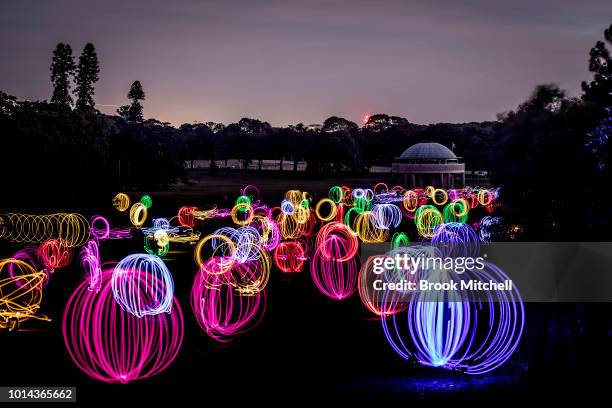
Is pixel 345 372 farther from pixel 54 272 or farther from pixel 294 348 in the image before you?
pixel 54 272

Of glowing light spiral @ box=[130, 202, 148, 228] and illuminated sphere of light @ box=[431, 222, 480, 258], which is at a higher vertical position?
glowing light spiral @ box=[130, 202, 148, 228]

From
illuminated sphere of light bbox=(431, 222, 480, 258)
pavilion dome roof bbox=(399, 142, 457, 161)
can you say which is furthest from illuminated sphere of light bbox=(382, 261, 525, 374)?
pavilion dome roof bbox=(399, 142, 457, 161)

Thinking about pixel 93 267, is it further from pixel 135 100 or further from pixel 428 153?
pixel 135 100

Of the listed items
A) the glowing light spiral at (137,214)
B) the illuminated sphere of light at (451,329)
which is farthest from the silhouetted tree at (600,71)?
the glowing light spiral at (137,214)

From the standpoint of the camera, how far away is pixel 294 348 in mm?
16609

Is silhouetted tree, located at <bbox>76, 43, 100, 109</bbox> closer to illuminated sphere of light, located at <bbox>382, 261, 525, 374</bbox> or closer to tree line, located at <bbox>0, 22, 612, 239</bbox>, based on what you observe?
tree line, located at <bbox>0, 22, 612, 239</bbox>

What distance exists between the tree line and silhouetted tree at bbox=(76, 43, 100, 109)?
5.2 inches

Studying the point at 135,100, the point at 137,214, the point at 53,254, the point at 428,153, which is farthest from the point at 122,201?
the point at 135,100

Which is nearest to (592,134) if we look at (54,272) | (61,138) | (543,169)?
(543,169)

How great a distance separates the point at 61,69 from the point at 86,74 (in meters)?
3.15

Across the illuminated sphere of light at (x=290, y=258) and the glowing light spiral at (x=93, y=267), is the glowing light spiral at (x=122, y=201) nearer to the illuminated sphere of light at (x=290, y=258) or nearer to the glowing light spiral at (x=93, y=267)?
the glowing light spiral at (x=93, y=267)

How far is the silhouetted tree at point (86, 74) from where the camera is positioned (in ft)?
282

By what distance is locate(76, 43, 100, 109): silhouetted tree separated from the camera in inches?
3386

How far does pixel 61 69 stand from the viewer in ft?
277
